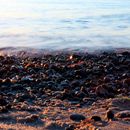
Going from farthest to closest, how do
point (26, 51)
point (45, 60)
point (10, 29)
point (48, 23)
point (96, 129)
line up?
point (48, 23) < point (10, 29) < point (26, 51) < point (45, 60) < point (96, 129)

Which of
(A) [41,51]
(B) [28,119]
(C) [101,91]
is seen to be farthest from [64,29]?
(B) [28,119]

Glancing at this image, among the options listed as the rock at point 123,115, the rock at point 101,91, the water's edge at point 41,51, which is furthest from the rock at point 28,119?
the water's edge at point 41,51

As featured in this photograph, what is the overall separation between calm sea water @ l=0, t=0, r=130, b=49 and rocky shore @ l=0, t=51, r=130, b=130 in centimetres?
273

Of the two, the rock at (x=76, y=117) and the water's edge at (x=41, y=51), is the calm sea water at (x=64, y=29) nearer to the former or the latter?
the water's edge at (x=41, y=51)

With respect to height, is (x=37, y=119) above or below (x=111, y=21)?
below

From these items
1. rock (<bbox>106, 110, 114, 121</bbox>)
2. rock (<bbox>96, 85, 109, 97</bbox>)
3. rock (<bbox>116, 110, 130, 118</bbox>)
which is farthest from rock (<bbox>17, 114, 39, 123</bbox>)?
rock (<bbox>96, 85, 109, 97</bbox>)

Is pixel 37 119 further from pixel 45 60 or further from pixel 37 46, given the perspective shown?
pixel 37 46

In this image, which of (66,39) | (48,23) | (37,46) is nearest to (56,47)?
(37,46)

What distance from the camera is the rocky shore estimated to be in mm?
5977

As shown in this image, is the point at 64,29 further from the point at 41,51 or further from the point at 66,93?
the point at 66,93

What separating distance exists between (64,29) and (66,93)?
1080 cm

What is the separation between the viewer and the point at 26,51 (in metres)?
13.4

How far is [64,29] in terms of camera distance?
59.6 feet

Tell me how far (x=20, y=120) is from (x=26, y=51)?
24.7 feet
